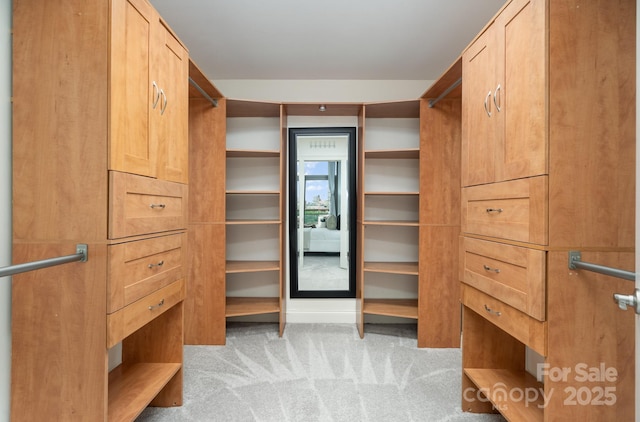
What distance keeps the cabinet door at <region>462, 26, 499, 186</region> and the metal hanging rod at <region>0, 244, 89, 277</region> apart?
5.57ft

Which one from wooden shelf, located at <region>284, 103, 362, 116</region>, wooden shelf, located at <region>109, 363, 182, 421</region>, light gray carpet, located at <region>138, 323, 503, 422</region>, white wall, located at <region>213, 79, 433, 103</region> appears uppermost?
white wall, located at <region>213, 79, 433, 103</region>

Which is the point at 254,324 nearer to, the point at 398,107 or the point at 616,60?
the point at 398,107

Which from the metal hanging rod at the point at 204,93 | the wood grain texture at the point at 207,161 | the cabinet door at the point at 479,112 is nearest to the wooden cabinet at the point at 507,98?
the cabinet door at the point at 479,112

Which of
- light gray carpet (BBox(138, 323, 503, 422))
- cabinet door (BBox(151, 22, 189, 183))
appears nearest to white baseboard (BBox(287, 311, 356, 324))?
light gray carpet (BBox(138, 323, 503, 422))

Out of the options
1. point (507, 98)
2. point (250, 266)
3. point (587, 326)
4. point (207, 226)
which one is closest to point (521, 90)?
point (507, 98)

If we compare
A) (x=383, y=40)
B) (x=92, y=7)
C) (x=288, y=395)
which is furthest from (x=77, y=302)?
(x=383, y=40)

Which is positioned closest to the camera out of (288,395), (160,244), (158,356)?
(160,244)

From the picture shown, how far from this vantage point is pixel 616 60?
1229mm

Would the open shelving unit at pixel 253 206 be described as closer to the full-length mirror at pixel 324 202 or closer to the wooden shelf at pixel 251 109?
the wooden shelf at pixel 251 109

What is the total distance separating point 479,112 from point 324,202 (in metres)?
1.87

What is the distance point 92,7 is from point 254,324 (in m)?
2.78

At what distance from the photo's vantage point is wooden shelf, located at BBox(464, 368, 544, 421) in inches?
60.0

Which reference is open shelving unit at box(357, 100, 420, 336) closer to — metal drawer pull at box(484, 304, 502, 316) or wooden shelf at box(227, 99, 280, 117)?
wooden shelf at box(227, 99, 280, 117)

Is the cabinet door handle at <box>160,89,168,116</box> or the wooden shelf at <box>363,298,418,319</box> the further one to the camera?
the wooden shelf at <box>363,298,418,319</box>
